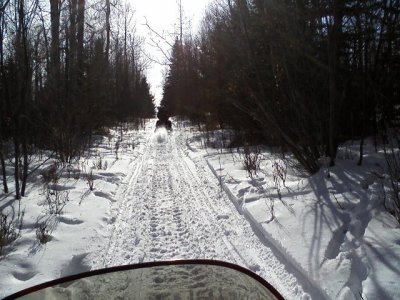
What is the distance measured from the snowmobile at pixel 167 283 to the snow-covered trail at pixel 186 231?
181 centimetres

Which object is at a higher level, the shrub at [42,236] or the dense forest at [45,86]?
the dense forest at [45,86]

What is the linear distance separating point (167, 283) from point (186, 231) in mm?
3334

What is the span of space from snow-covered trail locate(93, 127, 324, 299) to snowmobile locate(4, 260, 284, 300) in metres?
1.81

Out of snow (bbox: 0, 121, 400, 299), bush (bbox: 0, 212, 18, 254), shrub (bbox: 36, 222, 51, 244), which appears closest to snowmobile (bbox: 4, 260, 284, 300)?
snow (bbox: 0, 121, 400, 299)

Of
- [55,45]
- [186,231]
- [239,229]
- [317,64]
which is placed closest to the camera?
[186,231]

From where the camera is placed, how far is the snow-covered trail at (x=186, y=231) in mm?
Answer: 4098

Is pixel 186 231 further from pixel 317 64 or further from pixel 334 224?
pixel 317 64

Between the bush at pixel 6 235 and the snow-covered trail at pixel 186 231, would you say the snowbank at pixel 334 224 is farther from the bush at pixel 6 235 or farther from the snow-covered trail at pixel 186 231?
the bush at pixel 6 235

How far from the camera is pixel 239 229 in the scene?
5.27 meters

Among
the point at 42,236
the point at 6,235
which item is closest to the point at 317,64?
the point at 42,236

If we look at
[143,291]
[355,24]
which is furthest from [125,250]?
[355,24]

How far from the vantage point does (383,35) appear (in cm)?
712

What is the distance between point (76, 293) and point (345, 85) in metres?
6.92

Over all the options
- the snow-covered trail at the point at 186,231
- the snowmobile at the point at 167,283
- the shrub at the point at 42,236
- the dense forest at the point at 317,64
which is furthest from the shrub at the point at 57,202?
the snowmobile at the point at 167,283
